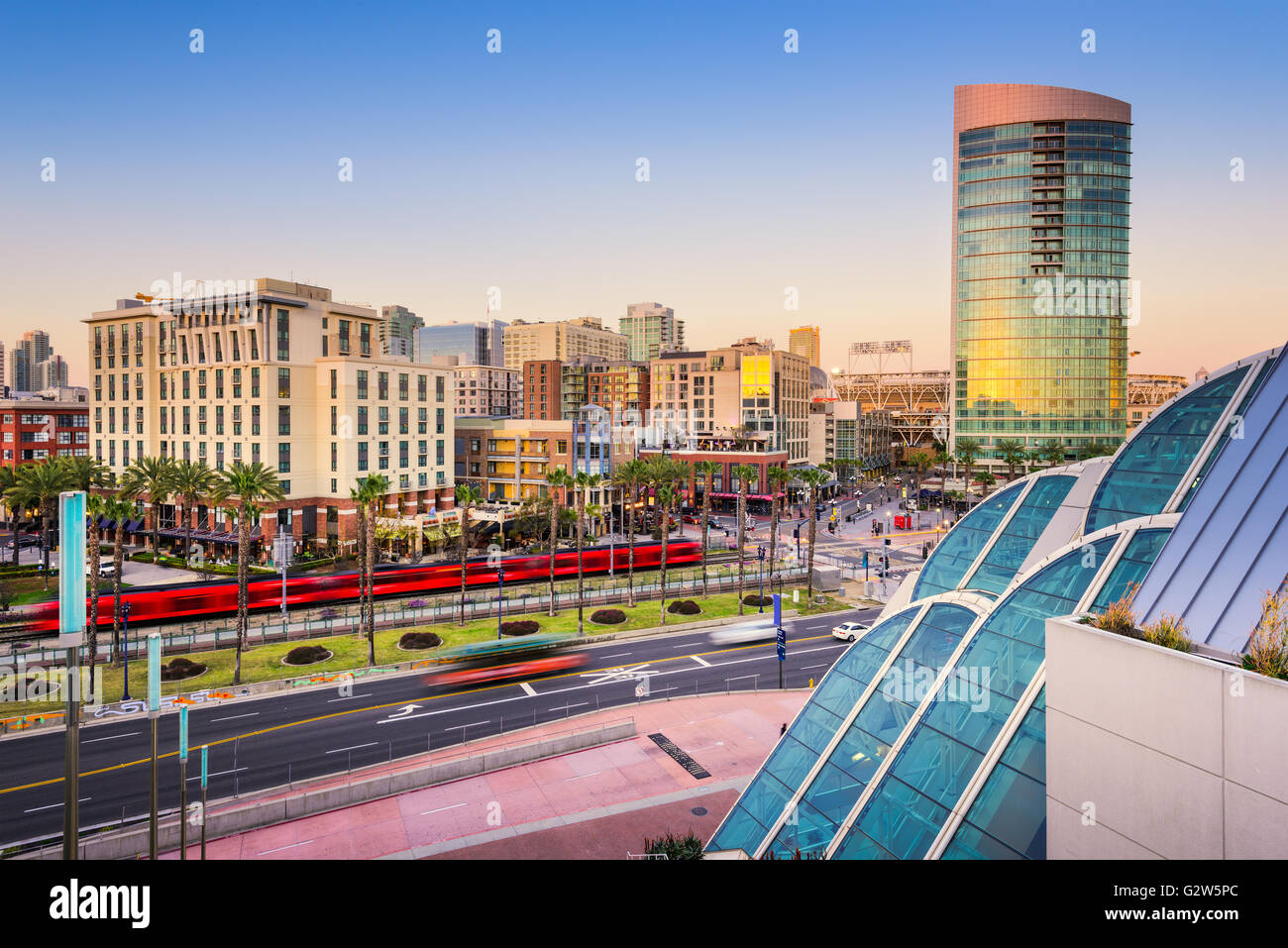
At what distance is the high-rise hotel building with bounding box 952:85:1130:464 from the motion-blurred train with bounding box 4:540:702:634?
308 feet

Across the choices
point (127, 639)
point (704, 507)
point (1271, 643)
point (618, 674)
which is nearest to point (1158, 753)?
point (1271, 643)

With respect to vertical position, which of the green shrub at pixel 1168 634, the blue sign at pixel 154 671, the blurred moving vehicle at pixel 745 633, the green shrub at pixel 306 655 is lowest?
the blurred moving vehicle at pixel 745 633

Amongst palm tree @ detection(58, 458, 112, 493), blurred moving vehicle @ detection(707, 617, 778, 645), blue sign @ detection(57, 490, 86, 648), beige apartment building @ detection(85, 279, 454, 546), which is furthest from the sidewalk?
palm tree @ detection(58, 458, 112, 493)

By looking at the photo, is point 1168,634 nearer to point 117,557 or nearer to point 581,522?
point 581,522

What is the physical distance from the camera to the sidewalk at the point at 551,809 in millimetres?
25469

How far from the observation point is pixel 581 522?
6175cm

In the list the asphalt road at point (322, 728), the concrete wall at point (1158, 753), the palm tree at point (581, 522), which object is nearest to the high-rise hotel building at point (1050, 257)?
the palm tree at point (581, 522)

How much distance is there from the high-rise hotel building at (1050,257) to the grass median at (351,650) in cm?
9238

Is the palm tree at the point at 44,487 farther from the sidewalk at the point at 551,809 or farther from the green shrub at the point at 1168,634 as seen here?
the green shrub at the point at 1168,634

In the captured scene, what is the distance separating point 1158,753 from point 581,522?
52.7m

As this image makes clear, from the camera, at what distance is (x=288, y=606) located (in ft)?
186
